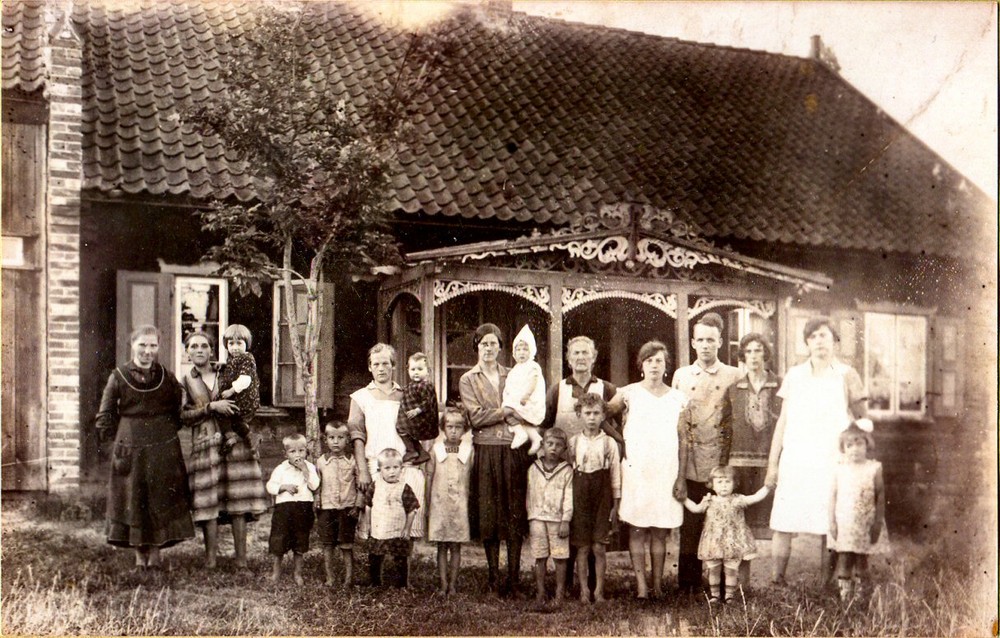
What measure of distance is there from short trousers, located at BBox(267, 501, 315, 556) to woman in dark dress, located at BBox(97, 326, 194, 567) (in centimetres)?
56

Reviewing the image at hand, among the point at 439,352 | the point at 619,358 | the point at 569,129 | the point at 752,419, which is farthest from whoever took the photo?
the point at 569,129

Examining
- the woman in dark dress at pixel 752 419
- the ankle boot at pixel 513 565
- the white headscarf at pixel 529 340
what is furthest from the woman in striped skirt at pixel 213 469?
the woman in dark dress at pixel 752 419

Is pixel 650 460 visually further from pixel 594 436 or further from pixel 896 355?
pixel 896 355

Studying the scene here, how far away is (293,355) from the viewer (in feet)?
21.5

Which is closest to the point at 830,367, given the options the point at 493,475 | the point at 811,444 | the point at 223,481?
the point at 811,444

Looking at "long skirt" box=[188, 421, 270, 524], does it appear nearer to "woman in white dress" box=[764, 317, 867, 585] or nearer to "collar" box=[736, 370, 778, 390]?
"collar" box=[736, 370, 778, 390]

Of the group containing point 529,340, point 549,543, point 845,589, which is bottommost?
point 845,589

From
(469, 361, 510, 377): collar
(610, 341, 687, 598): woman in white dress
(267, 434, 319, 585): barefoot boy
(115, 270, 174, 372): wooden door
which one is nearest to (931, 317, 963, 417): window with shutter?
(610, 341, 687, 598): woman in white dress

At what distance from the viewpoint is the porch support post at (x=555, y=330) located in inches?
250

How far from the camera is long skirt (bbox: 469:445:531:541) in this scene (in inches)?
225

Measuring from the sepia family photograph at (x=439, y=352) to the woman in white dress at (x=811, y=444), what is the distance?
24mm

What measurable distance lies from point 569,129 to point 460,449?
3.60 m

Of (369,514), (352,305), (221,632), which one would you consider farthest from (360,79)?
(221,632)

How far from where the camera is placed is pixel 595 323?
24.8 feet
